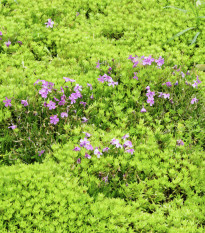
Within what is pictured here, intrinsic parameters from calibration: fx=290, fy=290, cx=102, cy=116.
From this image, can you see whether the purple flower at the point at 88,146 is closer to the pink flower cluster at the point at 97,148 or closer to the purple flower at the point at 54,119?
the pink flower cluster at the point at 97,148

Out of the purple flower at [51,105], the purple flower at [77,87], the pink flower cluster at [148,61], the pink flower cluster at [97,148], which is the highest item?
the pink flower cluster at [148,61]

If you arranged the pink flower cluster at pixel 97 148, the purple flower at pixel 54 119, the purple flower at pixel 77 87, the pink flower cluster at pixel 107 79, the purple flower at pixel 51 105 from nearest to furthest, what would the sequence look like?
the pink flower cluster at pixel 97 148 < the purple flower at pixel 54 119 < the purple flower at pixel 51 105 < the purple flower at pixel 77 87 < the pink flower cluster at pixel 107 79

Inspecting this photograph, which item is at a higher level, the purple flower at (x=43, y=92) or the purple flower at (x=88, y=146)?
the purple flower at (x=43, y=92)

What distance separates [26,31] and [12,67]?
135 cm

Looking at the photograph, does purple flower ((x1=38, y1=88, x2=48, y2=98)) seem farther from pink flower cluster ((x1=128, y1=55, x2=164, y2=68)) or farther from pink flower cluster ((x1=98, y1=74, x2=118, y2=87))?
pink flower cluster ((x1=128, y1=55, x2=164, y2=68))

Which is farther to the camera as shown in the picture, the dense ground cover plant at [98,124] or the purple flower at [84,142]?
the purple flower at [84,142]

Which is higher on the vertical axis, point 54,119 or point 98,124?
point 54,119

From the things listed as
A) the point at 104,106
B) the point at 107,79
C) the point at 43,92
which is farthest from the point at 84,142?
the point at 107,79

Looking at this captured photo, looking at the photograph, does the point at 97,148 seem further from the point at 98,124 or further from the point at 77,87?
the point at 77,87

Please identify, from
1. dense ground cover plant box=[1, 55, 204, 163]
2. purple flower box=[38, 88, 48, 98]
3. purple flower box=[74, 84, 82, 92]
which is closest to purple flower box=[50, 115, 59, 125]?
dense ground cover plant box=[1, 55, 204, 163]

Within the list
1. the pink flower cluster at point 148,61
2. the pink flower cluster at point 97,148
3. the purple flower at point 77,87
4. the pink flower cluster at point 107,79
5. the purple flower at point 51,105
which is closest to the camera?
the pink flower cluster at point 97,148

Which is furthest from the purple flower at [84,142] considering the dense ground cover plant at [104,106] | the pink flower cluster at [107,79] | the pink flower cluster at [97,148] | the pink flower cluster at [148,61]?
the pink flower cluster at [148,61]

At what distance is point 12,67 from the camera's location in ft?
17.6

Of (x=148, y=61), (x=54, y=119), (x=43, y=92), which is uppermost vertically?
(x=148, y=61)
